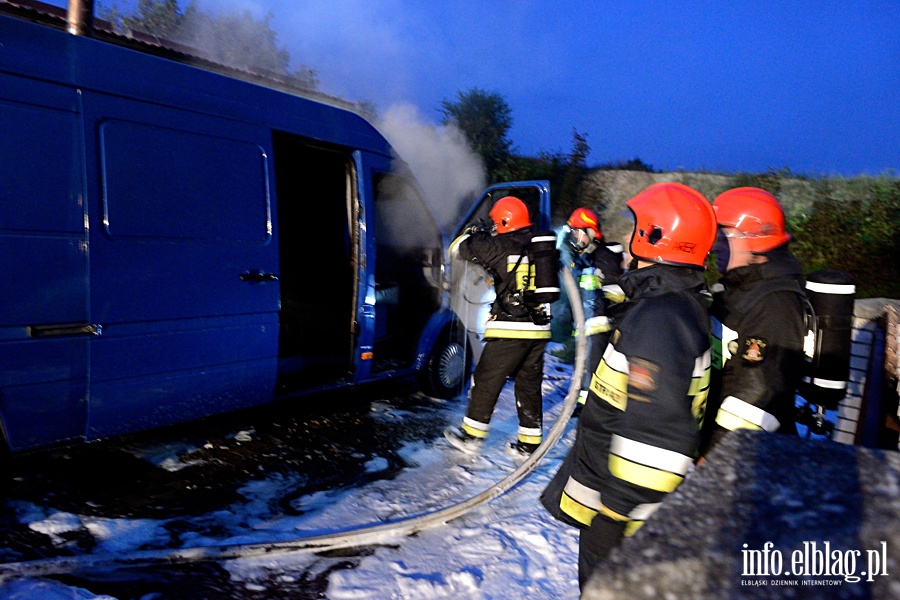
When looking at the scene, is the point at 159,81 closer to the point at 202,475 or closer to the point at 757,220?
the point at 202,475

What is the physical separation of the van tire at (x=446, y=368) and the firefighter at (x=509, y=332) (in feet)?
3.52

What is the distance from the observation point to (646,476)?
5.37 feet

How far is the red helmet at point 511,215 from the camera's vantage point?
4.35m

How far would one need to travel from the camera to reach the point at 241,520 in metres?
3.17

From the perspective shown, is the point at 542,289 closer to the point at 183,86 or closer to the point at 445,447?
the point at 445,447

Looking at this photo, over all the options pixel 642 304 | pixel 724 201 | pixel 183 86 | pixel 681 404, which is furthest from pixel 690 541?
pixel 183 86

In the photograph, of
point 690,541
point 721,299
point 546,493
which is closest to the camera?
point 690,541

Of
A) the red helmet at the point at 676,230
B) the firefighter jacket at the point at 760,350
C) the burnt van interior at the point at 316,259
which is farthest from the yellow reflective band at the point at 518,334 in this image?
the red helmet at the point at 676,230

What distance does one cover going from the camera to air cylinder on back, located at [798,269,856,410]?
2.71 meters

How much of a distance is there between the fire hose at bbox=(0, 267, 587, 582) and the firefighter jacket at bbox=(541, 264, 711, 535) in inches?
54.7

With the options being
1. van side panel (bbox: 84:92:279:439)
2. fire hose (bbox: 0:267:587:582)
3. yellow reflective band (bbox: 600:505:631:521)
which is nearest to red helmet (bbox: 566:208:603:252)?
fire hose (bbox: 0:267:587:582)

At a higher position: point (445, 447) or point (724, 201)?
point (724, 201)

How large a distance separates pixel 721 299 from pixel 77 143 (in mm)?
3280

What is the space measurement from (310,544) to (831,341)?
274 cm
